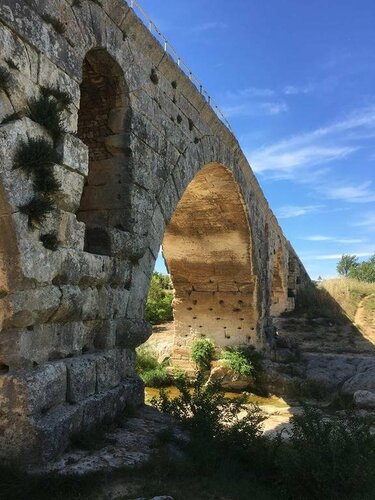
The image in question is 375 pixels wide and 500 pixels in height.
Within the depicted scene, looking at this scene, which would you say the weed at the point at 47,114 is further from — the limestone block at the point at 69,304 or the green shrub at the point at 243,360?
the green shrub at the point at 243,360

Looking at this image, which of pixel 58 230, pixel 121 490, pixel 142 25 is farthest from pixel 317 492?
pixel 142 25

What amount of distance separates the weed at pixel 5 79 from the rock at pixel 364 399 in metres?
8.21

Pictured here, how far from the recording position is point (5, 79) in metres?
3.74

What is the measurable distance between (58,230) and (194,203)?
6846mm

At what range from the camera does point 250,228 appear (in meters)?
11.7

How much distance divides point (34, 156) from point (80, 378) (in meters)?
2.06

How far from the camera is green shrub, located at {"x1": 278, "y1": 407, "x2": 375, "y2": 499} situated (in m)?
4.05

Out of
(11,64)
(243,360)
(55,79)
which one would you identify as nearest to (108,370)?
(55,79)

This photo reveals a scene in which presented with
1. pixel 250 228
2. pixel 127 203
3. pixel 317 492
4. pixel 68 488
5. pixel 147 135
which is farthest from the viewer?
pixel 250 228

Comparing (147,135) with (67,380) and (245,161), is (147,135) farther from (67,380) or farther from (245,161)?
(245,161)

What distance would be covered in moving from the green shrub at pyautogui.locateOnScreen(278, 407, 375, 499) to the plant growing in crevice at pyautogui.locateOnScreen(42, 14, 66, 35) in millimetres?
4449

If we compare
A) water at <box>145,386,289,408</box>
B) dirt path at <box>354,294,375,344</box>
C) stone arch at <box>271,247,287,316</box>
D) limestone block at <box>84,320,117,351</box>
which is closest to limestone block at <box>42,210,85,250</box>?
limestone block at <box>84,320,117,351</box>

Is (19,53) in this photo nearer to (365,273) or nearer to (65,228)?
(65,228)

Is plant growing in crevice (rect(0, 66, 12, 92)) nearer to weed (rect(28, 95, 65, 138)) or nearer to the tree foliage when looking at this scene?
weed (rect(28, 95, 65, 138))
